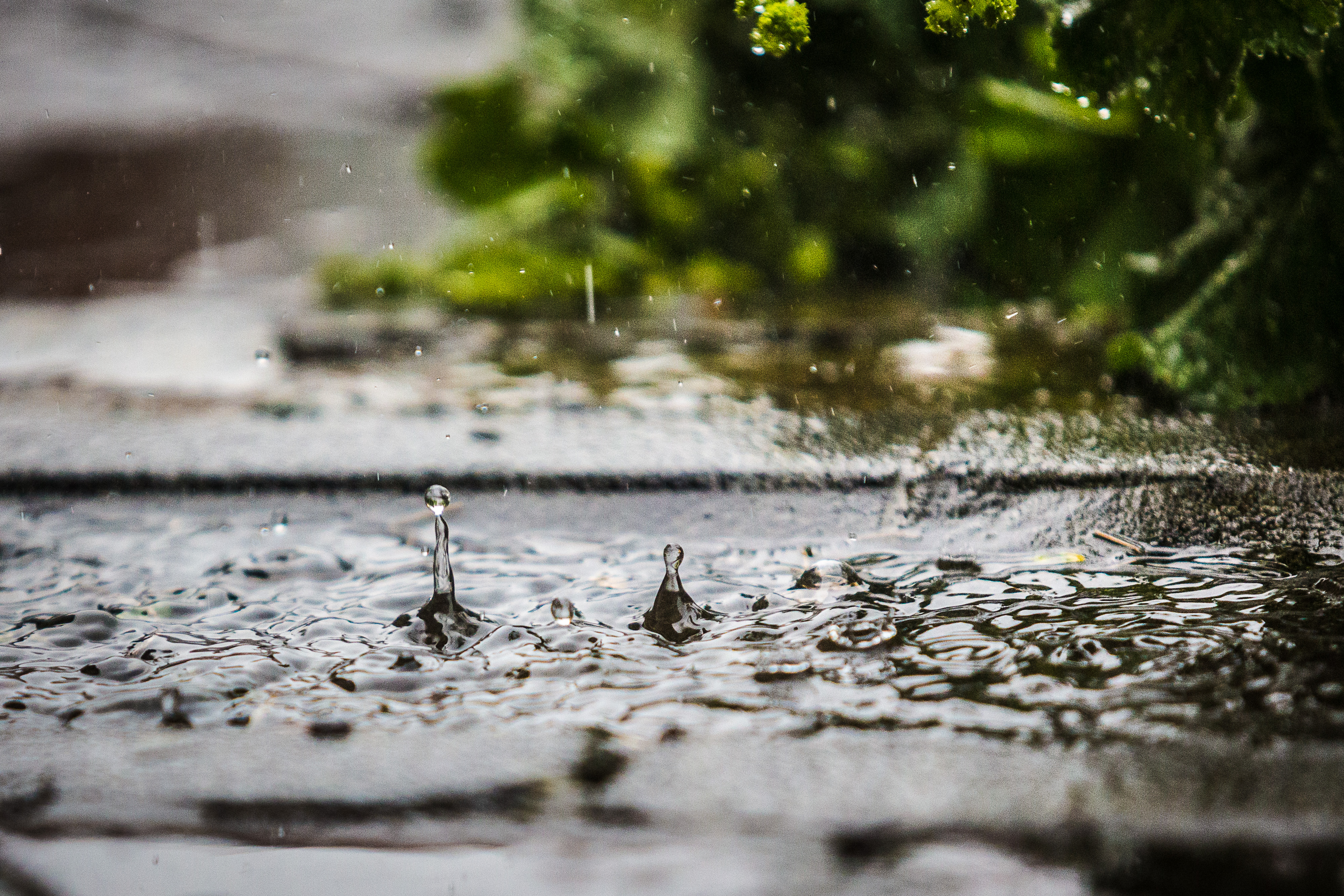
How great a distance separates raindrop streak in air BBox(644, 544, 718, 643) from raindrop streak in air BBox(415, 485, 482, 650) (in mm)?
203

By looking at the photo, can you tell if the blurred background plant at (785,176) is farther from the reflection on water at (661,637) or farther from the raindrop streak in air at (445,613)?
the raindrop streak in air at (445,613)

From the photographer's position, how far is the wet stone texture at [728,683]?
3.08ft

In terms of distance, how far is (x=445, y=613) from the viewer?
4.59ft

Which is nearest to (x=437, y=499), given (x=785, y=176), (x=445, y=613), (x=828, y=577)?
(x=445, y=613)

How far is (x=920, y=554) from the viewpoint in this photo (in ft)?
5.20

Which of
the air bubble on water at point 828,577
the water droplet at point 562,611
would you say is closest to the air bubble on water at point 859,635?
the air bubble on water at point 828,577

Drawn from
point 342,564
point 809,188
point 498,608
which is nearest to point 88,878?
point 498,608

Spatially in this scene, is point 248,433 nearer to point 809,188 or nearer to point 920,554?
point 920,554

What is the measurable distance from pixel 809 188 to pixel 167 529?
6.99 ft

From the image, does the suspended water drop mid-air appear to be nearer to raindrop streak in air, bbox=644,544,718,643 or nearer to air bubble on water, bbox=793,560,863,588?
raindrop streak in air, bbox=644,544,718,643

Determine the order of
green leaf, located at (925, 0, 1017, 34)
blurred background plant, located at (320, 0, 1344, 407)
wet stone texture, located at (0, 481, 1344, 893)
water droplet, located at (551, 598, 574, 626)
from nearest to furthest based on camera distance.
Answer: wet stone texture, located at (0, 481, 1344, 893)
water droplet, located at (551, 598, 574, 626)
green leaf, located at (925, 0, 1017, 34)
blurred background plant, located at (320, 0, 1344, 407)

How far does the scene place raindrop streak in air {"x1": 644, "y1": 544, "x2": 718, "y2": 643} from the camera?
1343 mm

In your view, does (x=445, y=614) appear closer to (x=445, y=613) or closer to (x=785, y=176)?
Result: (x=445, y=613)

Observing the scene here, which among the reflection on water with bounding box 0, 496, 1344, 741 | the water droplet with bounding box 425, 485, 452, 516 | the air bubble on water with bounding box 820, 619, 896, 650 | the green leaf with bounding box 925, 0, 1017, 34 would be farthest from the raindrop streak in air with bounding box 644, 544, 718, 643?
the green leaf with bounding box 925, 0, 1017, 34
